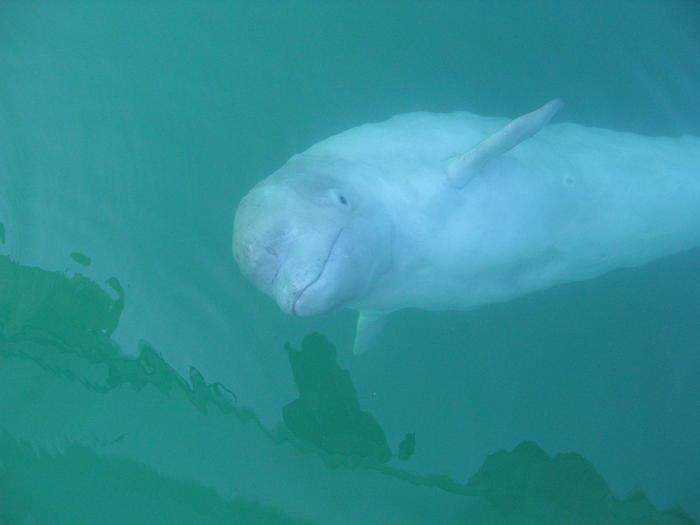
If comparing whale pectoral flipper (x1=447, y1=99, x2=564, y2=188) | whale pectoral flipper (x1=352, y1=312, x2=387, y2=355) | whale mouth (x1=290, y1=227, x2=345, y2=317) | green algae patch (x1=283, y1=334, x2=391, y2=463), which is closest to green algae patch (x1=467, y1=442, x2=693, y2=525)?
green algae patch (x1=283, y1=334, x2=391, y2=463)

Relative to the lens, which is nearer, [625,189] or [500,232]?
[500,232]

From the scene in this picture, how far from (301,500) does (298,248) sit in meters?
4.60

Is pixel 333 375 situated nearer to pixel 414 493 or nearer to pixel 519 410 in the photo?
pixel 414 493

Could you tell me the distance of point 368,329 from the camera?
274 inches

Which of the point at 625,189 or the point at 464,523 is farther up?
the point at 625,189

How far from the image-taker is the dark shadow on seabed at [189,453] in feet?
25.0

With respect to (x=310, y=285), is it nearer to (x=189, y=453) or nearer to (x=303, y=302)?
(x=303, y=302)

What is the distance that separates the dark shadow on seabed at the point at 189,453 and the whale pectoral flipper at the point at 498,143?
120 inches

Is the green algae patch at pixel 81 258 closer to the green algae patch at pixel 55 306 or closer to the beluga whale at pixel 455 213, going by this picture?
the green algae patch at pixel 55 306

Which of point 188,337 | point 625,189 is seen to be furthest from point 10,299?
point 625,189

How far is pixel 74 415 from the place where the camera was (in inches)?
316

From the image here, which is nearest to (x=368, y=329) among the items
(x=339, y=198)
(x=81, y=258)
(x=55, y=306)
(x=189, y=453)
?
(x=339, y=198)

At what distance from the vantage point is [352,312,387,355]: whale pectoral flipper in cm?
685

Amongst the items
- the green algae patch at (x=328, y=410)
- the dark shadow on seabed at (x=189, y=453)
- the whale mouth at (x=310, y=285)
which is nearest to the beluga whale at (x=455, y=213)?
the whale mouth at (x=310, y=285)
